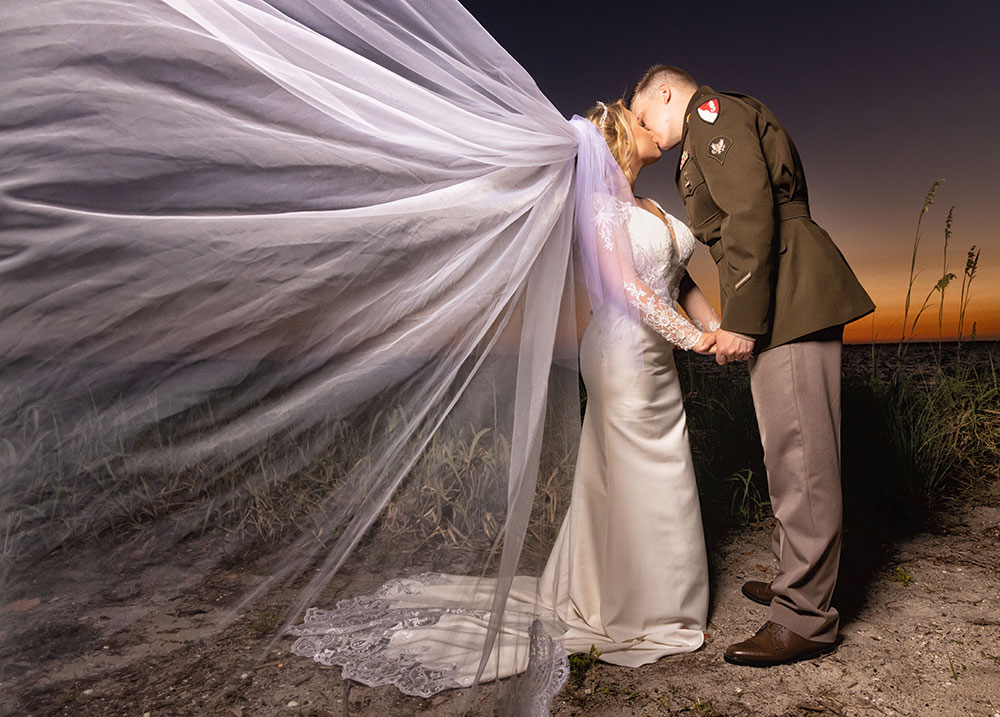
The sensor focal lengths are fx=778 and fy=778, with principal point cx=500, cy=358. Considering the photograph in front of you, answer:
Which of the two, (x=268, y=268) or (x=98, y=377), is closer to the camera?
(x=98, y=377)

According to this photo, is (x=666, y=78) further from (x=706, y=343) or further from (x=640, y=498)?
(x=640, y=498)

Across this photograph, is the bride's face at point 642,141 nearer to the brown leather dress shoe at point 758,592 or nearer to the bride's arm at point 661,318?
the bride's arm at point 661,318

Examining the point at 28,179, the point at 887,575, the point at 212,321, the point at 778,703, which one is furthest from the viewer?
the point at 887,575

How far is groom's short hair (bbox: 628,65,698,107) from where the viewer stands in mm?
2365

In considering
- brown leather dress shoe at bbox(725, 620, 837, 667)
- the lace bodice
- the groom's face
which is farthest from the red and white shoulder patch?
brown leather dress shoe at bbox(725, 620, 837, 667)

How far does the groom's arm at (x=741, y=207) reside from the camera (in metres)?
2.04

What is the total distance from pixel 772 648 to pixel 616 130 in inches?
61.9

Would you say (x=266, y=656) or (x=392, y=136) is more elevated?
(x=392, y=136)

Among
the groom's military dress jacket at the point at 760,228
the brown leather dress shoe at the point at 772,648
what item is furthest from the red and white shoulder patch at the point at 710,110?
the brown leather dress shoe at the point at 772,648

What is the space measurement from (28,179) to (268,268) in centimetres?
44

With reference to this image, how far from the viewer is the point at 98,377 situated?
1.44 meters

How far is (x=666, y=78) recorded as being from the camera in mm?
2371

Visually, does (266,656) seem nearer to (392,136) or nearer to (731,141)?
(392,136)

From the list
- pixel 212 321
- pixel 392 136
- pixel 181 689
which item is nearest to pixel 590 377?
pixel 392 136
